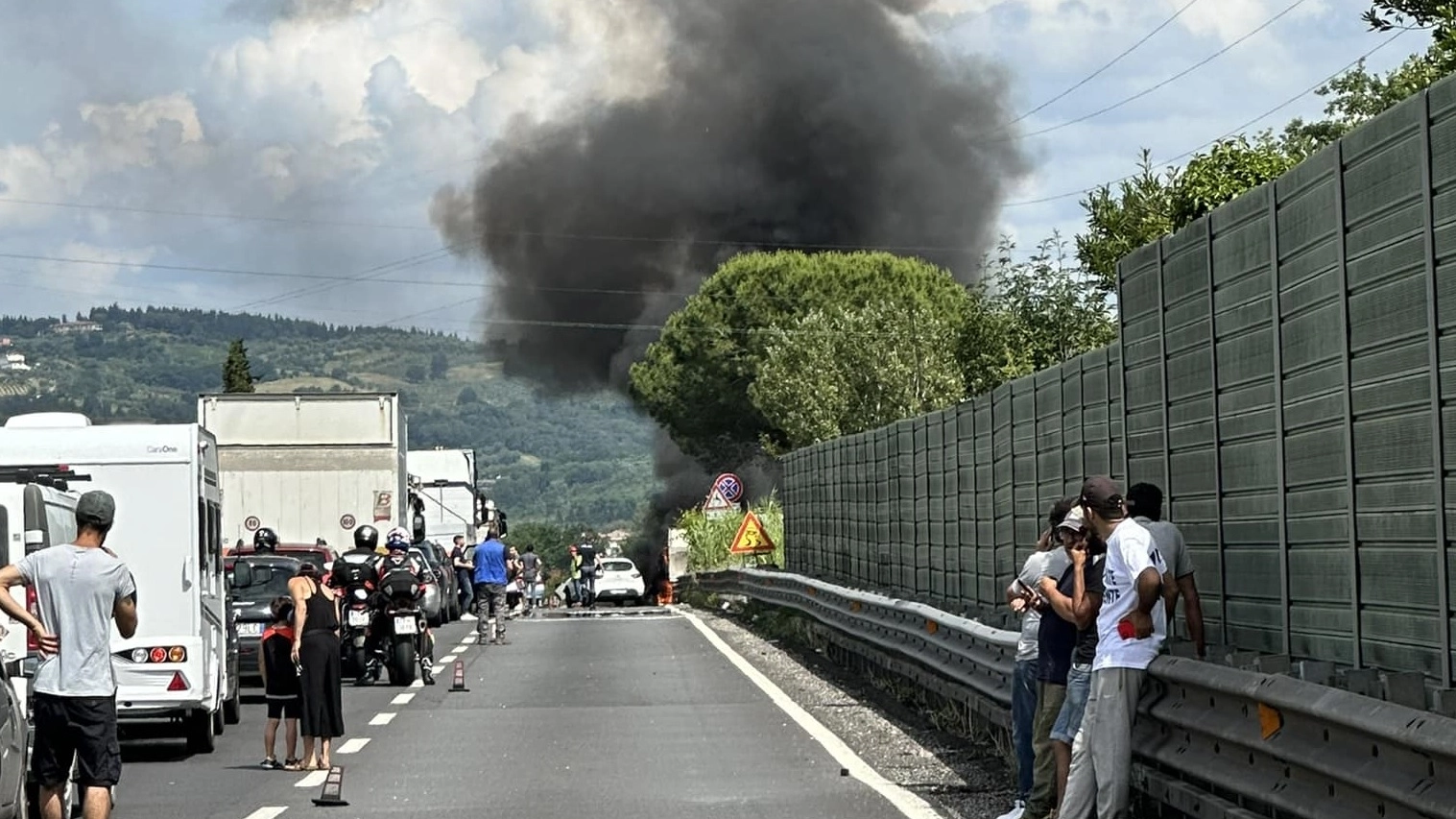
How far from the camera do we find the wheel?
15117 millimetres

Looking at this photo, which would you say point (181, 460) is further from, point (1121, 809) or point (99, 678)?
point (1121, 809)

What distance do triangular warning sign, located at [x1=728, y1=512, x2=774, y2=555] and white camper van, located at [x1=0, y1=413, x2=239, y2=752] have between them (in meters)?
20.4

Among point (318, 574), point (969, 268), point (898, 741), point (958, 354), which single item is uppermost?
point (969, 268)

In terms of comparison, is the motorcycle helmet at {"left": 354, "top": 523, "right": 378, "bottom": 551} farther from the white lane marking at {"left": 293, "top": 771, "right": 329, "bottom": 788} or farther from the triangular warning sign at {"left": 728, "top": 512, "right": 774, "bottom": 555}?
the triangular warning sign at {"left": 728, "top": 512, "right": 774, "bottom": 555}

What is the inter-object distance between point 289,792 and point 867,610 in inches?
303

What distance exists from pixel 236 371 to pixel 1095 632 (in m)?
89.4

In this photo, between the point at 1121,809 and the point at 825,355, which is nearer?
the point at 1121,809

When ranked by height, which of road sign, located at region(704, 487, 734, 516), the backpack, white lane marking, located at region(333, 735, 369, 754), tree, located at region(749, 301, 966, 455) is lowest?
white lane marking, located at region(333, 735, 369, 754)

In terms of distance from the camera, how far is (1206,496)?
1041 cm

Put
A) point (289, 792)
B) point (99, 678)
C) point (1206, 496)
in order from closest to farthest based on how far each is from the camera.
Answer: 1. point (99, 678)
2. point (1206, 496)
3. point (289, 792)

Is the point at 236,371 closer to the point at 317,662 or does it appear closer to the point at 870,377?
the point at 870,377

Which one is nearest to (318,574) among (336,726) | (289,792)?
(336,726)

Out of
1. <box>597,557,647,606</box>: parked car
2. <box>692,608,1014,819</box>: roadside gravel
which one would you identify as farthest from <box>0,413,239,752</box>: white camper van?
<box>597,557,647,606</box>: parked car

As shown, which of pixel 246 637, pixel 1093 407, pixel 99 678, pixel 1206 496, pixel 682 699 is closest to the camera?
pixel 99 678
